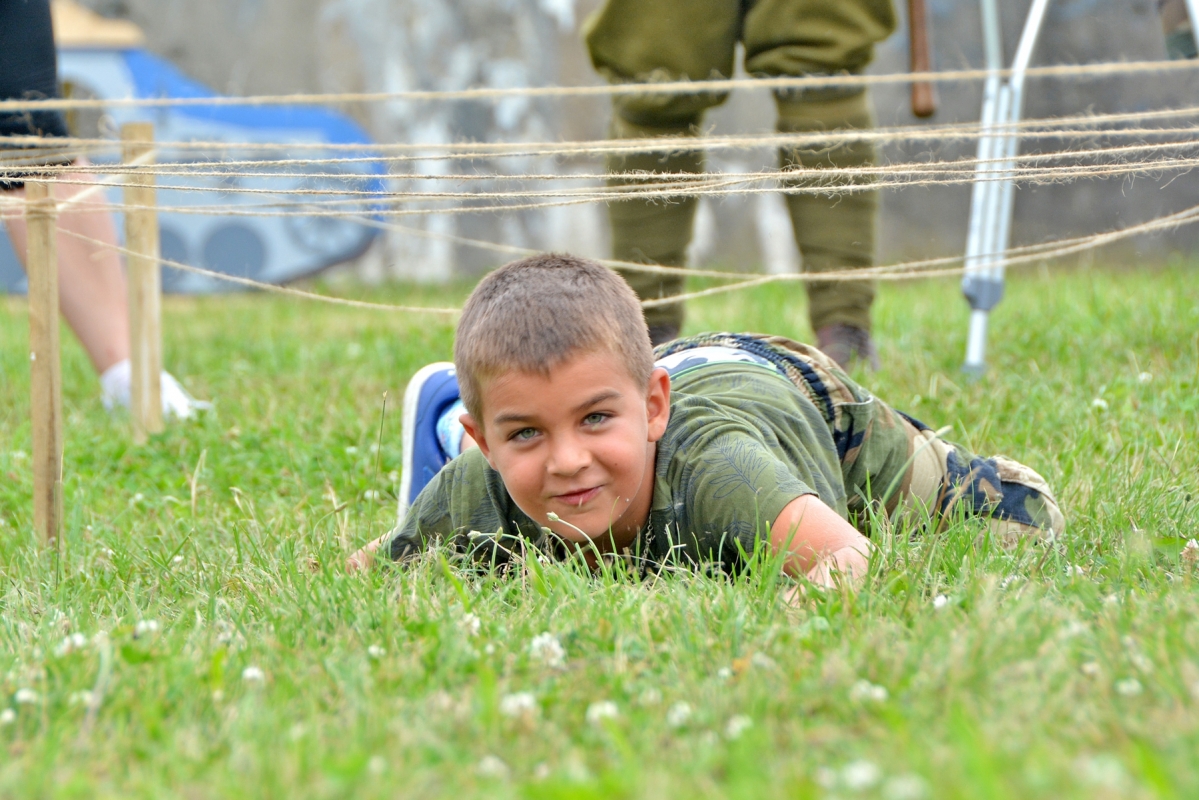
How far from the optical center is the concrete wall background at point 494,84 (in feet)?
19.7

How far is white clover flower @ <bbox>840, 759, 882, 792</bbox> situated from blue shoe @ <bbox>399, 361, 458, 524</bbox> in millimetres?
1490

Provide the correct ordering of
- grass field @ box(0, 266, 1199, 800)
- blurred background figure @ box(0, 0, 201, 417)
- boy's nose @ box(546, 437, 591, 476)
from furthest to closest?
blurred background figure @ box(0, 0, 201, 417)
boy's nose @ box(546, 437, 591, 476)
grass field @ box(0, 266, 1199, 800)

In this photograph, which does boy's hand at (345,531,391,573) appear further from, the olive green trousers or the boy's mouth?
the olive green trousers

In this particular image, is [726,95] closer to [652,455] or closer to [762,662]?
[652,455]

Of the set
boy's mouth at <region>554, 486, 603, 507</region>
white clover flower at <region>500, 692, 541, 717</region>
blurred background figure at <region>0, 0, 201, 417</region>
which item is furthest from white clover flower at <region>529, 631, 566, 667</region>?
blurred background figure at <region>0, 0, 201, 417</region>

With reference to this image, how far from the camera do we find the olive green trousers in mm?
2832

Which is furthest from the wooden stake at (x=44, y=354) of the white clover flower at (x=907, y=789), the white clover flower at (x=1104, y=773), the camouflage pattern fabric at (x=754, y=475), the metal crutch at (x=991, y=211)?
the metal crutch at (x=991, y=211)

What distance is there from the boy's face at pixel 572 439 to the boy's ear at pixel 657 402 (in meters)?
0.04

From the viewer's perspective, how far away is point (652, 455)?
183 cm

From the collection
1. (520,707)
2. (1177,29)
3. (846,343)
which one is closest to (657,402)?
(520,707)

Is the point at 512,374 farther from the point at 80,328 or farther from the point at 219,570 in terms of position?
the point at 80,328

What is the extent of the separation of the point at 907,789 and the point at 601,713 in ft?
1.09

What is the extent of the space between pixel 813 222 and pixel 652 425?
1345 millimetres

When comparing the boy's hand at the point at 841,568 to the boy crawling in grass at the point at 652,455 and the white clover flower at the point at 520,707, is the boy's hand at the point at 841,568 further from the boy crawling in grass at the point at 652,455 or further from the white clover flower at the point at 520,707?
the white clover flower at the point at 520,707
